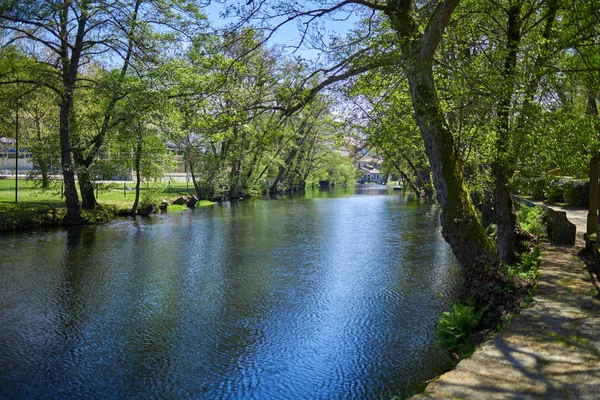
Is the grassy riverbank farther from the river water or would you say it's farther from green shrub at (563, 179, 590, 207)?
green shrub at (563, 179, 590, 207)

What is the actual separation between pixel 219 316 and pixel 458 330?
4342mm

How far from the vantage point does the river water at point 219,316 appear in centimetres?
702

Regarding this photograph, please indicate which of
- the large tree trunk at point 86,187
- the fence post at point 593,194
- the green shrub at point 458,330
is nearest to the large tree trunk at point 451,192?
the green shrub at point 458,330

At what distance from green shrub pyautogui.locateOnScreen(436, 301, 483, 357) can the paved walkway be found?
996mm

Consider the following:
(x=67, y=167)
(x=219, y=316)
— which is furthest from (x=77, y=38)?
(x=219, y=316)

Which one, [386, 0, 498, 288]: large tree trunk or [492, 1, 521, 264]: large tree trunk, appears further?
[492, 1, 521, 264]: large tree trunk

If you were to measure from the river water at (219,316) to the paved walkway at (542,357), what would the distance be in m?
1.65

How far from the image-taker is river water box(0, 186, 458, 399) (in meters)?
7.02

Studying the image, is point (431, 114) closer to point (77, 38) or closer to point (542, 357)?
point (542, 357)

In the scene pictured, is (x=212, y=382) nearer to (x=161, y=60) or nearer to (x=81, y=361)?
(x=81, y=361)

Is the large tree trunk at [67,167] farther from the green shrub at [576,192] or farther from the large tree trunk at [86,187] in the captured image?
the green shrub at [576,192]

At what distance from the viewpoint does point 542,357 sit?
197 inches

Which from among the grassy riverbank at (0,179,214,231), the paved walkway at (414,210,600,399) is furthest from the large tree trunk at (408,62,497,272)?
the grassy riverbank at (0,179,214,231)

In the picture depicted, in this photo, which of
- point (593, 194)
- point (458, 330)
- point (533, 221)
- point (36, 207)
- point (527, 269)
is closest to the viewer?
point (458, 330)
